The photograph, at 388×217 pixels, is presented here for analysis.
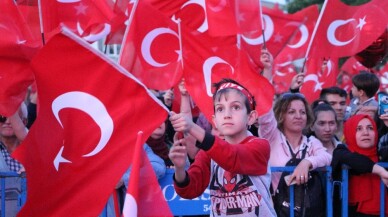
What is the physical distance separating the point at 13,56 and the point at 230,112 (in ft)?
9.15

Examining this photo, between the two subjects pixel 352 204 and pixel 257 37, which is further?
pixel 257 37

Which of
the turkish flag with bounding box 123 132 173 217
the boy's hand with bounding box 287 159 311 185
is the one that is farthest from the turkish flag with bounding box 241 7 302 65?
the turkish flag with bounding box 123 132 173 217

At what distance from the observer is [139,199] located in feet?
13.7

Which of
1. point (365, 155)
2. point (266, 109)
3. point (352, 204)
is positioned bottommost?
point (352, 204)

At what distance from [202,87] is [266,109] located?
0.85 m

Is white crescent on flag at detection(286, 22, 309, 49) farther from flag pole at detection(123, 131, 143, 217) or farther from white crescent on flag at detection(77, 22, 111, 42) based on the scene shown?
flag pole at detection(123, 131, 143, 217)

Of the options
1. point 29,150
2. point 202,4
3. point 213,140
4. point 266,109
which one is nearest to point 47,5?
point 202,4

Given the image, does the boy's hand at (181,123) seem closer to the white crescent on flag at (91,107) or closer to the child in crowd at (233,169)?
the child in crowd at (233,169)

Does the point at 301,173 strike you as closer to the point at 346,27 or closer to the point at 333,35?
the point at 333,35

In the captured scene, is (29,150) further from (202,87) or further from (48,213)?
(202,87)

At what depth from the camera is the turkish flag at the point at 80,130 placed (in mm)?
4414

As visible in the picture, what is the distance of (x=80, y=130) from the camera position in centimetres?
455

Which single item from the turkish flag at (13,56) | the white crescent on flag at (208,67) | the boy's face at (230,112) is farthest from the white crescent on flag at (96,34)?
the boy's face at (230,112)

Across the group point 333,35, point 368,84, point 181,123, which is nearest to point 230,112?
point 181,123
